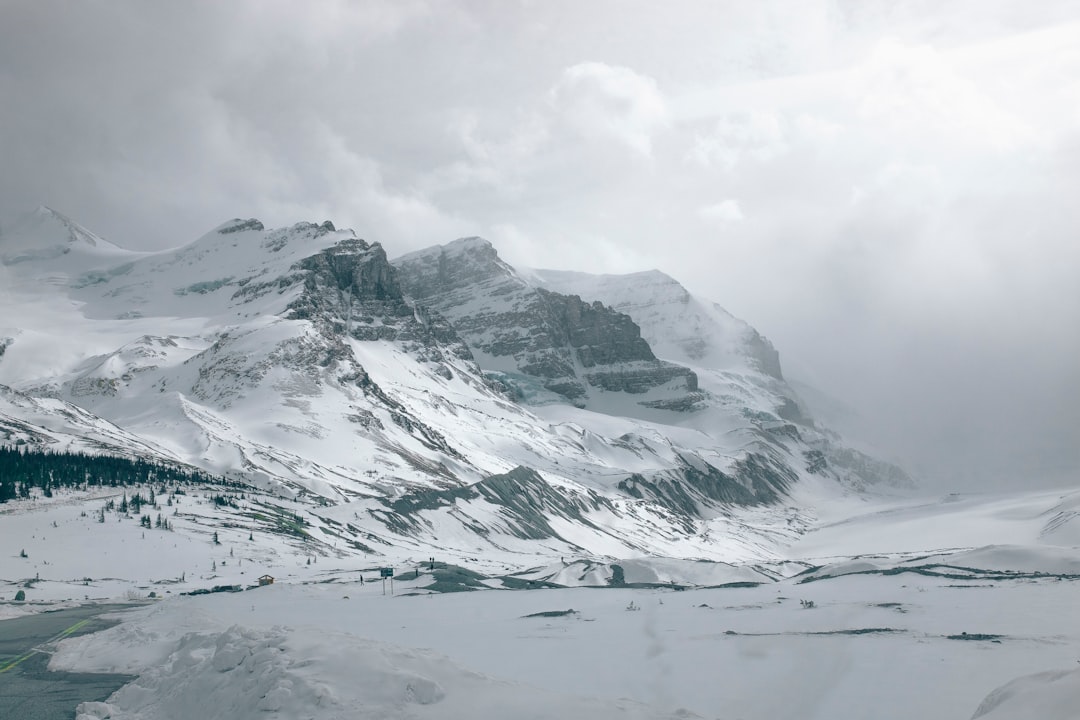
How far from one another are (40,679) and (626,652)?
19.9 m

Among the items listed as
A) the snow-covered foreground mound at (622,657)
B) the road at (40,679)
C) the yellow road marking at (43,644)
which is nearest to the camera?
the snow-covered foreground mound at (622,657)

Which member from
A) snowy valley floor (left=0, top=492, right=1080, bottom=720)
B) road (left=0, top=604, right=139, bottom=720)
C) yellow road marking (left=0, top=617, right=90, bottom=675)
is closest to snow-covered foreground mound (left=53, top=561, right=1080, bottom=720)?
snowy valley floor (left=0, top=492, right=1080, bottom=720)

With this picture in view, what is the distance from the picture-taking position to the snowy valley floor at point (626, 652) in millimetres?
20891

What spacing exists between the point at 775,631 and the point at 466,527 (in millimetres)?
100844

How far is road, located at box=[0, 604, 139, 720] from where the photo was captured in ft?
83.1

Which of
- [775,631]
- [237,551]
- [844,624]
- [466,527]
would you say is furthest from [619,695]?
[466,527]

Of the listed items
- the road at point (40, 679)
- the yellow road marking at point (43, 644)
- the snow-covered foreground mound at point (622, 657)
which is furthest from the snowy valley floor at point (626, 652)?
the yellow road marking at point (43, 644)

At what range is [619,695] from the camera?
2405 centimetres

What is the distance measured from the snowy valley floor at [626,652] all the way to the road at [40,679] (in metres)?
0.99

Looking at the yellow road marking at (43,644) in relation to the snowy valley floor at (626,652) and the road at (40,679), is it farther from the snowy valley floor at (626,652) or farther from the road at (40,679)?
the snowy valley floor at (626,652)

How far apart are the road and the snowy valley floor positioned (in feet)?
3.26

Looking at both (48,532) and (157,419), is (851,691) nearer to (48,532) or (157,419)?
(48,532)

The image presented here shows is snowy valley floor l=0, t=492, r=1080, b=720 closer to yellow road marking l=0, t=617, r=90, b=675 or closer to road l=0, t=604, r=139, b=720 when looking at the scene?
road l=0, t=604, r=139, b=720

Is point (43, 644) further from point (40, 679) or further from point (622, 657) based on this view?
point (622, 657)
